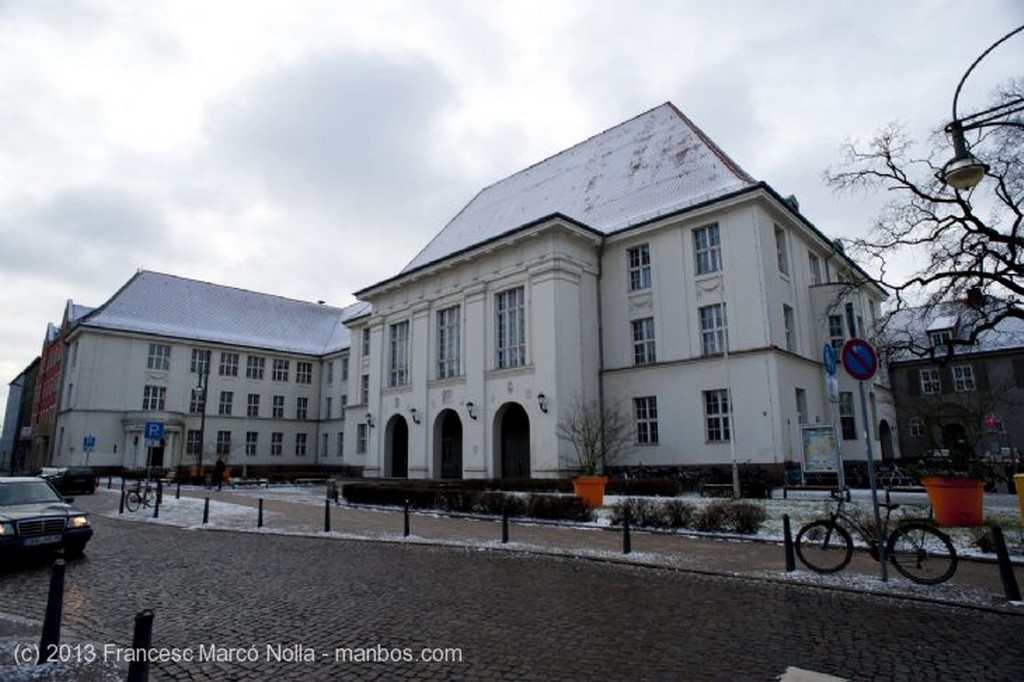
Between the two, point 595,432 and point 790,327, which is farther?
point 790,327

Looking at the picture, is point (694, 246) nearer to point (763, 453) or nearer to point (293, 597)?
point (763, 453)

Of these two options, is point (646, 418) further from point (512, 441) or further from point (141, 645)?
point (141, 645)

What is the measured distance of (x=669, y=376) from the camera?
27.1m

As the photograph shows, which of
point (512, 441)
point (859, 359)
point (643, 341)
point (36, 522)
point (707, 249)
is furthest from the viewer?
point (512, 441)

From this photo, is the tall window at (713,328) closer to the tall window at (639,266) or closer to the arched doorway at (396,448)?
the tall window at (639,266)

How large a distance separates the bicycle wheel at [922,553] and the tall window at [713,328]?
57.6 feet

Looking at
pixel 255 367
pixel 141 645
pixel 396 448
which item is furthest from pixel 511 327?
pixel 255 367

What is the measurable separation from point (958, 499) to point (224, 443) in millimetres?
52541

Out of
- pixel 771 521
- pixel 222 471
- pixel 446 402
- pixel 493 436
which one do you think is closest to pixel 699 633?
pixel 771 521

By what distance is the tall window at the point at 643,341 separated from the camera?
28.5 meters

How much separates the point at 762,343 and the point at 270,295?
52.5 metres

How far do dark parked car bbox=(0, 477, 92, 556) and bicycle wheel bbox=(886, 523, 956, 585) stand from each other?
13557 millimetres

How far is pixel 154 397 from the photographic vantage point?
49.5 metres

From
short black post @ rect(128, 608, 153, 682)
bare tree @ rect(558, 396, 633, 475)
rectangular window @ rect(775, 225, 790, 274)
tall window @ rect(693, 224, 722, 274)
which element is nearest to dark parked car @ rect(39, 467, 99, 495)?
bare tree @ rect(558, 396, 633, 475)
